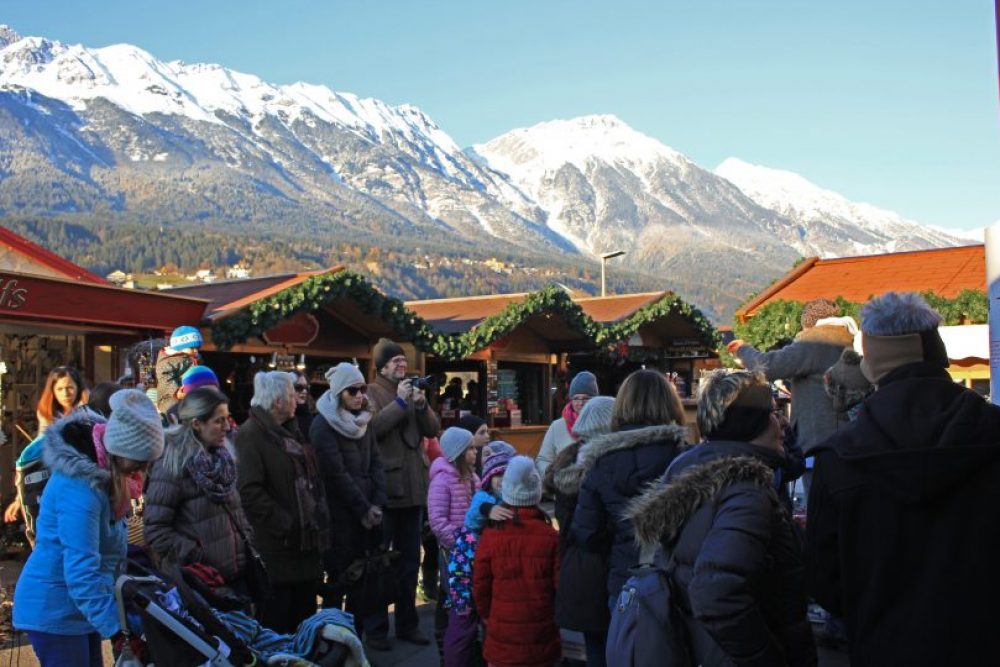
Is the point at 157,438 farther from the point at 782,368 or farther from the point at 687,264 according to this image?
the point at 687,264

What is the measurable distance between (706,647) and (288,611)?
10.3 feet

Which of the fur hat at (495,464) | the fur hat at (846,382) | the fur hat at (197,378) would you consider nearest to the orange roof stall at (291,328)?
the fur hat at (197,378)

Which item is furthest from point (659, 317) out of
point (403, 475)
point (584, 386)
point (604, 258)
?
point (403, 475)

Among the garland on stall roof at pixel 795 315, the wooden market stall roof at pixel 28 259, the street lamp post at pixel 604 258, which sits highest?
the street lamp post at pixel 604 258

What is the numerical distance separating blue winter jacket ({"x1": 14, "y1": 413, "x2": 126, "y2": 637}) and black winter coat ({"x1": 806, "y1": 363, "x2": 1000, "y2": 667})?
8.36 ft

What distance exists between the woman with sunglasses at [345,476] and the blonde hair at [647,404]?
90.8 inches

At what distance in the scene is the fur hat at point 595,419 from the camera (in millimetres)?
4773

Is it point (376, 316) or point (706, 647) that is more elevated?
point (376, 316)

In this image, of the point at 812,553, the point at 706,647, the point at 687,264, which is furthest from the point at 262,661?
the point at 687,264

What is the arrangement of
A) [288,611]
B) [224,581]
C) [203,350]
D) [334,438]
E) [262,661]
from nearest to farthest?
1. [262,661]
2. [224,581]
3. [288,611]
4. [334,438]
5. [203,350]

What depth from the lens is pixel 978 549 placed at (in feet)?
8.70

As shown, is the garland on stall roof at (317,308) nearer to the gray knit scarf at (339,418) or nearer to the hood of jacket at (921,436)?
the gray knit scarf at (339,418)

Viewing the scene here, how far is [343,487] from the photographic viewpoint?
19.6ft

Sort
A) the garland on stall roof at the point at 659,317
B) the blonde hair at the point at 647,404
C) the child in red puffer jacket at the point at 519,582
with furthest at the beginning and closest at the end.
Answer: the garland on stall roof at the point at 659,317 < the child in red puffer jacket at the point at 519,582 < the blonde hair at the point at 647,404
